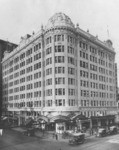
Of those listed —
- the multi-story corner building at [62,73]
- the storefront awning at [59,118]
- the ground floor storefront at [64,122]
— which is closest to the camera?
the storefront awning at [59,118]

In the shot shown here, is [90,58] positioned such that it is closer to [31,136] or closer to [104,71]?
[104,71]

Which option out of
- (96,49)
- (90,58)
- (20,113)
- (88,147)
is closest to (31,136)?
(88,147)

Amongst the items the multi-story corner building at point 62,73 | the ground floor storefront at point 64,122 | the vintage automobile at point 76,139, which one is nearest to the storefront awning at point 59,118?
the ground floor storefront at point 64,122

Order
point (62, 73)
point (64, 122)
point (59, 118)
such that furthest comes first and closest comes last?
point (62, 73) < point (64, 122) < point (59, 118)

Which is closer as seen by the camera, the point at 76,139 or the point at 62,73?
the point at 76,139

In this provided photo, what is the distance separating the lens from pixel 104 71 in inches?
2771

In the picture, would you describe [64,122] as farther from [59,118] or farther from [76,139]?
[76,139]

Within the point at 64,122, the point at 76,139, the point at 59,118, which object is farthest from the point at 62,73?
the point at 76,139

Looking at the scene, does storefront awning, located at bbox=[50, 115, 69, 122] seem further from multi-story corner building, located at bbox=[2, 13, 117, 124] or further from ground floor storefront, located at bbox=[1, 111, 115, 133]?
multi-story corner building, located at bbox=[2, 13, 117, 124]

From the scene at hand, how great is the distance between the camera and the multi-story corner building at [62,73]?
52.9 metres

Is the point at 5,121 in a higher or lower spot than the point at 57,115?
lower

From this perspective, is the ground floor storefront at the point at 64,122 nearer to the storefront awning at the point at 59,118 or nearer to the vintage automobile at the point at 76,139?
the storefront awning at the point at 59,118

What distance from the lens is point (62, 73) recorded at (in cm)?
5250

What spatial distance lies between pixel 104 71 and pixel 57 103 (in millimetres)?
26221
